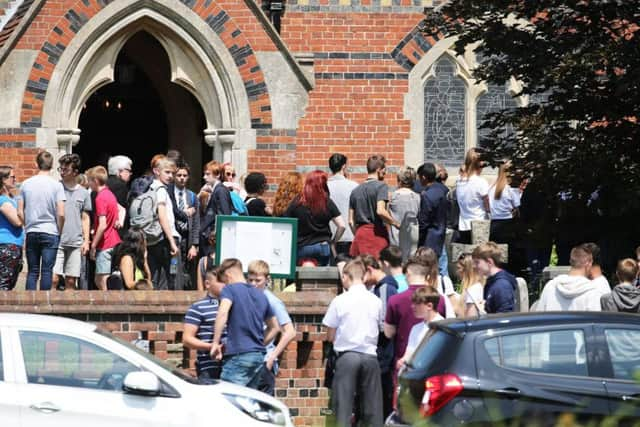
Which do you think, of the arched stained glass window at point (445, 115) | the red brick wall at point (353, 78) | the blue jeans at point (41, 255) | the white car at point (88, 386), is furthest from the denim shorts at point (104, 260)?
the arched stained glass window at point (445, 115)

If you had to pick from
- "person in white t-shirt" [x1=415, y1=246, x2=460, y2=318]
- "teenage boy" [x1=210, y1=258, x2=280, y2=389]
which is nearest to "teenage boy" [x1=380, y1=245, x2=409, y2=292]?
"person in white t-shirt" [x1=415, y1=246, x2=460, y2=318]

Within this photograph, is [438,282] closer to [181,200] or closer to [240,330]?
[240,330]

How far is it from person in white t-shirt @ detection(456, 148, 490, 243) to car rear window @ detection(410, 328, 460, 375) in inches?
246

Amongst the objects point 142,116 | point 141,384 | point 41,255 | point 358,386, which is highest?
point 142,116

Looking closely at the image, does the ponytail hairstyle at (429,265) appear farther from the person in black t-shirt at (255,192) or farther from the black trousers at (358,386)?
the person in black t-shirt at (255,192)

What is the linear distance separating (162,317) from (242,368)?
1816mm

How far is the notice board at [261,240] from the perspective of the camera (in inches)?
567

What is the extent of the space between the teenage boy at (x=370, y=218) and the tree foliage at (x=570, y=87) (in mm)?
1249

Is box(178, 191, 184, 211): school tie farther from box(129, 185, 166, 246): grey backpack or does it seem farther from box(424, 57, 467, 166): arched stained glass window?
box(424, 57, 467, 166): arched stained glass window

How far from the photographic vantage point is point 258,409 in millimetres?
10117

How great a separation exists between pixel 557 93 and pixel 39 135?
23.3 feet

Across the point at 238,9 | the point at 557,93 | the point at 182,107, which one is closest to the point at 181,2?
the point at 238,9

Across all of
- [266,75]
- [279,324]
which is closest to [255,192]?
[279,324]

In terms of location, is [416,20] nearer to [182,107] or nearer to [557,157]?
[182,107]
